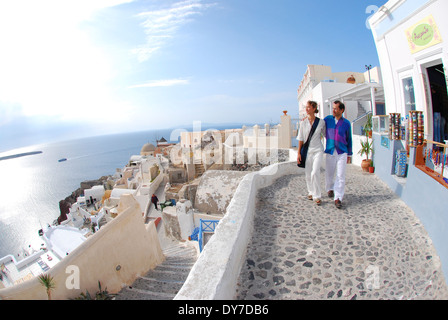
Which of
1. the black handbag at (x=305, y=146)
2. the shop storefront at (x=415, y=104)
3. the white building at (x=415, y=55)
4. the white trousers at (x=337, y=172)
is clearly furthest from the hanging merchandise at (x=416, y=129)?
the black handbag at (x=305, y=146)

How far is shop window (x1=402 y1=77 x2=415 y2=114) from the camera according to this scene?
619 centimetres

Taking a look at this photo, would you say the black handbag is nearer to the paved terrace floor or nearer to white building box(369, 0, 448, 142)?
the paved terrace floor

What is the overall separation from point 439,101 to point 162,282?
8.17 meters

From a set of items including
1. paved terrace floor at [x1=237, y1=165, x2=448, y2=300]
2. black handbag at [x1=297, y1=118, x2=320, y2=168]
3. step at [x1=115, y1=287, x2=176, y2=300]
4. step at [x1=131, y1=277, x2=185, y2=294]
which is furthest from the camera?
step at [x1=131, y1=277, x2=185, y2=294]

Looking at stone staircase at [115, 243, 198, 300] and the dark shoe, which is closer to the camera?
the dark shoe

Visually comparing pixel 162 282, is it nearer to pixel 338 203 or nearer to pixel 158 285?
pixel 158 285

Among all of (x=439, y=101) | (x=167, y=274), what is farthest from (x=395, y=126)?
(x=167, y=274)

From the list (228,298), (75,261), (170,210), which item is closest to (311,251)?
(228,298)

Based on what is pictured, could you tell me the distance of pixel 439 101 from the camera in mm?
5719

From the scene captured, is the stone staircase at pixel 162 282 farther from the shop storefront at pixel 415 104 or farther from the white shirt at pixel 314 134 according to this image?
the shop storefront at pixel 415 104

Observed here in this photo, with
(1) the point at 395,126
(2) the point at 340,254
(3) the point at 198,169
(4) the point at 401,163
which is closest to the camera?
(2) the point at 340,254

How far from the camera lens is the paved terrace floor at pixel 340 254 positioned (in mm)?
2156

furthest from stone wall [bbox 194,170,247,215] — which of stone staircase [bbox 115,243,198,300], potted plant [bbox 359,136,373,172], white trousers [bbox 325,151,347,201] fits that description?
white trousers [bbox 325,151,347,201]

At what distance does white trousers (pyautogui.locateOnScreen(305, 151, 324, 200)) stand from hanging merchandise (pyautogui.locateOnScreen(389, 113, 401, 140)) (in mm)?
2227
